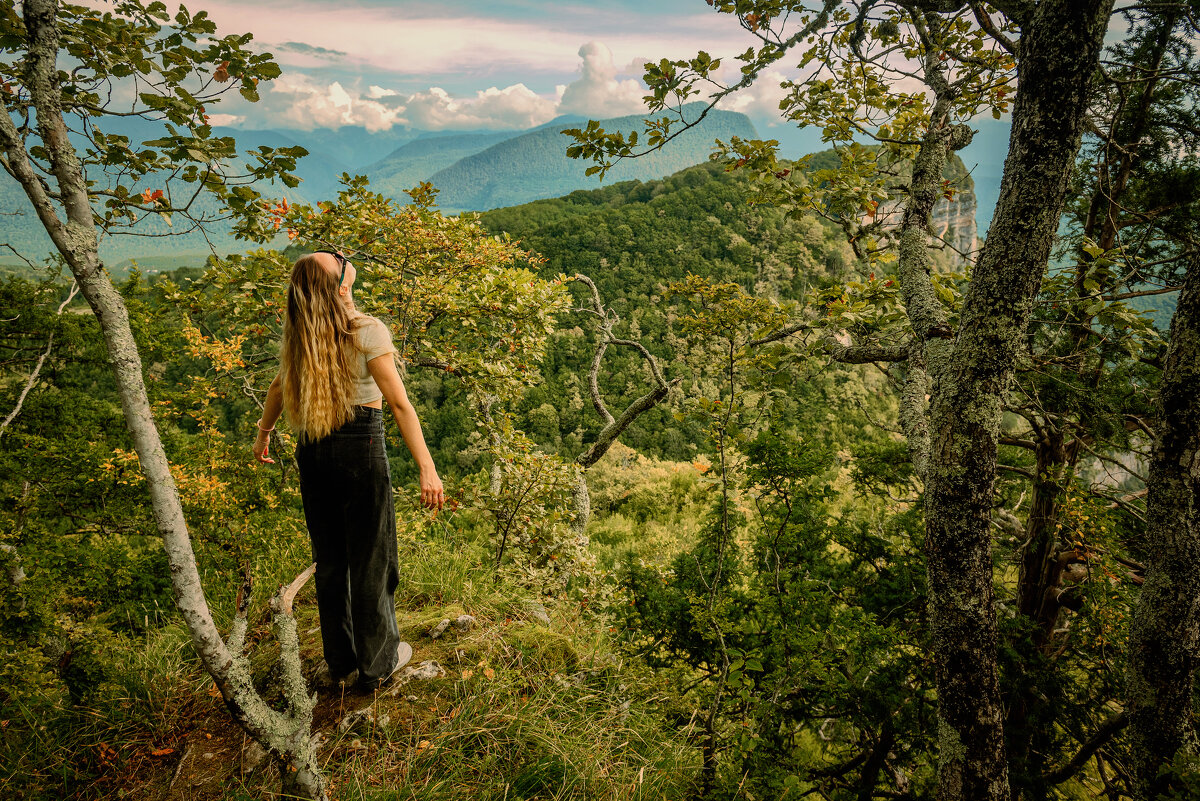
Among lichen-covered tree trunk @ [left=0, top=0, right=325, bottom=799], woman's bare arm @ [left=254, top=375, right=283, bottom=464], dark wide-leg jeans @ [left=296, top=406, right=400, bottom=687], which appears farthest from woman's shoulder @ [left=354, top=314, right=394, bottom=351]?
lichen-covered tree trunk @ [left=0, top=0, right=325, bottom=799]

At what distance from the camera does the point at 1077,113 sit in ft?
4.81

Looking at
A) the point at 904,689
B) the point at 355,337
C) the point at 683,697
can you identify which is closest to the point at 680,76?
the point at 355,337

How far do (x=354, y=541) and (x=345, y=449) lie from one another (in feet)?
1.60

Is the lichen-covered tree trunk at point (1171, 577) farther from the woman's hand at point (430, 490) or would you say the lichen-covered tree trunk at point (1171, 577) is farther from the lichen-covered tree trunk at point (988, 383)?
the woman's hand at point (430, 490)

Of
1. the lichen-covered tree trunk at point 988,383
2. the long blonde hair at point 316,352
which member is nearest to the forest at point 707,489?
the lichen-covered tree trunk at point 988,383

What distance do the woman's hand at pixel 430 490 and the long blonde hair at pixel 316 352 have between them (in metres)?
0.45

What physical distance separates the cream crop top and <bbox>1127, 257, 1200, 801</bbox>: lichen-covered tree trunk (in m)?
2.93

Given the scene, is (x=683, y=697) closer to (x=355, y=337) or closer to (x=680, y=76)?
(x=355, y=337)

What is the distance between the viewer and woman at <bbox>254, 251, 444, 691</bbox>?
7.39ft

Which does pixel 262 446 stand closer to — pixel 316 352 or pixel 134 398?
pixel 316 352

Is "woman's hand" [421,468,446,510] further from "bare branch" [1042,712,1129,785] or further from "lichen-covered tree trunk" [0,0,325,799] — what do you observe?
"bare branch" [1042,712,1129,785]

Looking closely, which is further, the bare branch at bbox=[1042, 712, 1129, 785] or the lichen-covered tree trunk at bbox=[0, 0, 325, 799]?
the bare branch at bbox=[1042, 712, 1129, 785]

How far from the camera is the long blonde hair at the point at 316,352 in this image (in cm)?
223

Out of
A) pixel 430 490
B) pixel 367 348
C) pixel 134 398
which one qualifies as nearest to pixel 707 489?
pixel 430 490
